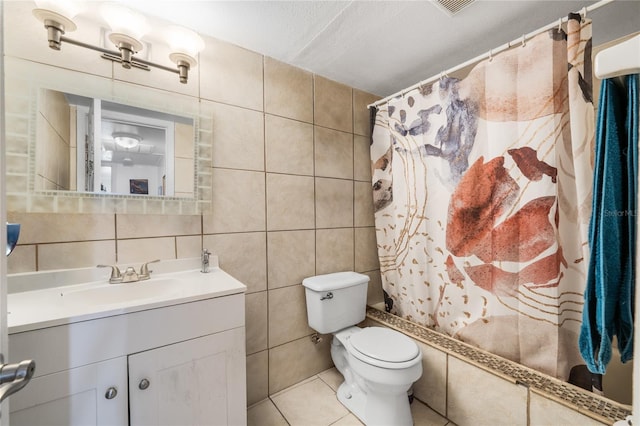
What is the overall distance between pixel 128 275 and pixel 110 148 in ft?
1.88

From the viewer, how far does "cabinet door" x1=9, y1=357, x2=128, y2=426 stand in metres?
0.74

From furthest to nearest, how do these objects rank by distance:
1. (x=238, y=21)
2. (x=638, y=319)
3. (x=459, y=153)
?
(x=459, y=153) → (x=238, y=21) → (x=638, y=319)

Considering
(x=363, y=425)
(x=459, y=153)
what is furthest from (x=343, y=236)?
(x=363, y=425)

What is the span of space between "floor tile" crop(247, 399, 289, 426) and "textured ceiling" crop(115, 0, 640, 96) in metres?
2.07

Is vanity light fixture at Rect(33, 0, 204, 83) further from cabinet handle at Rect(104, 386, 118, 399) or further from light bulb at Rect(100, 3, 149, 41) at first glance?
cabinet handle at Rect(104, 386, 118, 399)

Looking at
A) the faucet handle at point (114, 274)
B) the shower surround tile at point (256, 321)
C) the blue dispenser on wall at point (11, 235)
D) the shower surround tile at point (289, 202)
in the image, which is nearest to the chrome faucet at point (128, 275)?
the faucet handle at point (114, 274)

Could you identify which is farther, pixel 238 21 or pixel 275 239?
pixel 275 239

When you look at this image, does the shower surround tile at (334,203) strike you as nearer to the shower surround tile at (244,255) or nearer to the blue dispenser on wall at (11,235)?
the shower surround tile at (244,255)

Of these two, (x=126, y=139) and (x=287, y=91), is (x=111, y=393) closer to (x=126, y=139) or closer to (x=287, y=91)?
(x=126, y=139)

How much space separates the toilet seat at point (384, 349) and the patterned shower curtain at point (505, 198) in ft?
1.13

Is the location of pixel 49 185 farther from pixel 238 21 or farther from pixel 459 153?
pixel 459 153

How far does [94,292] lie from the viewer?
1068mm

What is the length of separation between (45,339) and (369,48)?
1.88 m

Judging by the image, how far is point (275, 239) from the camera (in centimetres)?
162
